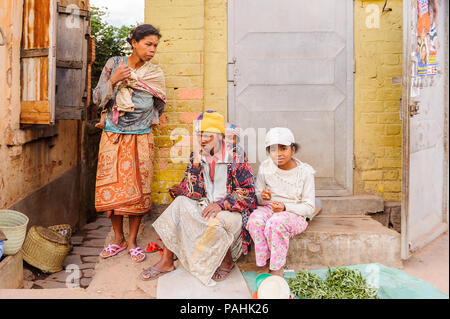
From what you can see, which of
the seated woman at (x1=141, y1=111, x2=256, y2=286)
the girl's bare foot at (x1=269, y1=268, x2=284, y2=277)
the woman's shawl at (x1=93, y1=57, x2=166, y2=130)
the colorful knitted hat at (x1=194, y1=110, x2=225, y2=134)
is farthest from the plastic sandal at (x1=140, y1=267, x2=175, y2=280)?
→ the woman's shawl at (x1=93, y1=57, x2=166, y2=130)

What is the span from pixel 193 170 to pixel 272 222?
2.76 ft

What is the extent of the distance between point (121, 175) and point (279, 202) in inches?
56.3

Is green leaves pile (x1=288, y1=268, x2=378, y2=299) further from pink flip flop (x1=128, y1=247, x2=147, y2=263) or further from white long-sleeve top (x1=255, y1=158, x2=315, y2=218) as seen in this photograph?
pink flip flop (x1=128, y1=247, x2=147, y2=263)

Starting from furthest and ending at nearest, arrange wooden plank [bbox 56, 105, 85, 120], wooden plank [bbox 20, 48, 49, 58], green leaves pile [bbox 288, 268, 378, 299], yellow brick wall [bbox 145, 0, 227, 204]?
1. wooden plank [bbox 56, 105, 85, 120]
2. wooden plank [bbox 20, 48, 49, 58]
3. yellow brick wall [bbox 145, 0, 227, 204]
4. green leaves pile [bbox 288, 268, 378, 299]

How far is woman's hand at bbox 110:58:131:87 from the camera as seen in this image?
367 cm

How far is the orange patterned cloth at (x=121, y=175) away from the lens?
378cm

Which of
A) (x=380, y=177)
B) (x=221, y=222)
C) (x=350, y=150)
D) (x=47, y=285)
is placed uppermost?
(x=350, y=150)

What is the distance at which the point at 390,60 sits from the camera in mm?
4402

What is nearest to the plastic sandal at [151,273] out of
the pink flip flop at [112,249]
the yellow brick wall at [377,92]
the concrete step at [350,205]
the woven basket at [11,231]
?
the pink flip flop at [112,249]

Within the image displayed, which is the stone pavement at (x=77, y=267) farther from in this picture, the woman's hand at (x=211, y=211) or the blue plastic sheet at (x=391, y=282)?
the blue plastic sheet at (x=391, y=282)

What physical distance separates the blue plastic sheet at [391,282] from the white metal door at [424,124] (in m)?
0.25

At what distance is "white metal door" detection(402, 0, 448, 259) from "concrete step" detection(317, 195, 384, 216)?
0.49m

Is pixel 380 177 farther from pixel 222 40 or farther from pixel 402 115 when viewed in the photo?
pixel 222 40

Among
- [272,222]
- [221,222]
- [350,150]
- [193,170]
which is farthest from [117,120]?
[350,150]
